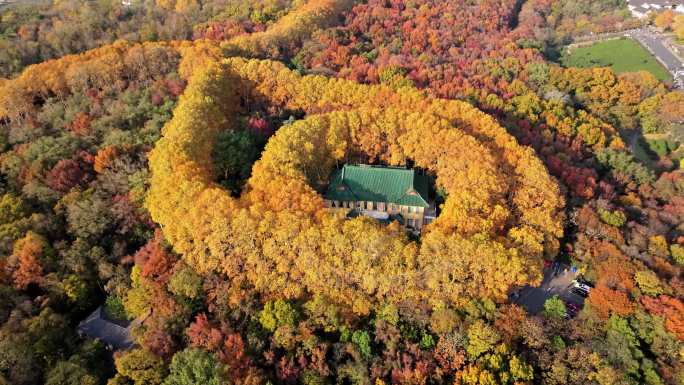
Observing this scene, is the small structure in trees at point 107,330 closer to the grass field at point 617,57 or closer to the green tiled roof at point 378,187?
Result: the green tiled roof at point 378,187

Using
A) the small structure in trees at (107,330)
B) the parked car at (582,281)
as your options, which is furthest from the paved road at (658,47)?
the small structure in trees at (107,330)

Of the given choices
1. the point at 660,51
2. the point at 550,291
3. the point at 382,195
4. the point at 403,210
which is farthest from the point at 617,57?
the point at 382,195

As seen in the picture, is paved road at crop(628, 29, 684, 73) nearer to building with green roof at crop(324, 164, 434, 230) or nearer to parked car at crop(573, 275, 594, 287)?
parked car at crop(573, 275, 594, 287)

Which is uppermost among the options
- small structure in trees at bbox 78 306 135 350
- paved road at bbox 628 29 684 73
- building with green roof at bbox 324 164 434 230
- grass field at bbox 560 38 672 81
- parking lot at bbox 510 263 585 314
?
building with green roof at bbox 324 164 434 230

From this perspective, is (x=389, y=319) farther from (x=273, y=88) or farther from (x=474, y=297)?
(x=273, y=88)

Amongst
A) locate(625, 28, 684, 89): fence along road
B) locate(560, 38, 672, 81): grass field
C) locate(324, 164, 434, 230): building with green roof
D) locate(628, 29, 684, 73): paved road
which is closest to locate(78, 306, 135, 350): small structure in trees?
locate(324, 164, 434, 230): building with green roof

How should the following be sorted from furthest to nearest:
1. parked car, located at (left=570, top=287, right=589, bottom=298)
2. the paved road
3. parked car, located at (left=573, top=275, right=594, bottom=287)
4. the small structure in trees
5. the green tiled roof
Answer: the paved road → the green tiled roof → parked car, located at (left=573, top=275, right=594, bottom=287) → parked car, located at (left=570, top=287, right=589, bottom=298) → the small structure in trees

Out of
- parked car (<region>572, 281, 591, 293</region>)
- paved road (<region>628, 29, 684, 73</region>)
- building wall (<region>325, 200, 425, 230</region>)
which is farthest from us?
paved road (<region>628, 29, 684, 73</region>)
